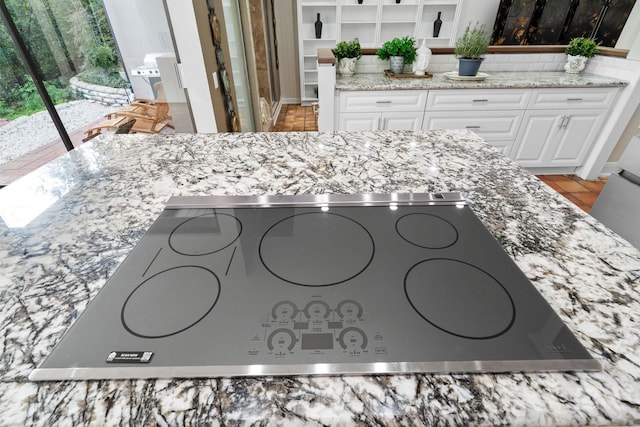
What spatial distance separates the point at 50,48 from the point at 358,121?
7.12 feet

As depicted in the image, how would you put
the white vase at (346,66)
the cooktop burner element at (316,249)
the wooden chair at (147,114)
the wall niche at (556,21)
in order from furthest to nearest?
the wall niche at (556,21) < the wooden chair at (147,114) < the white vase at (346,66) < the cooktop burner element at (316,249)

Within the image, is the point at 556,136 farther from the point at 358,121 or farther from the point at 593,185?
the point at 358,121

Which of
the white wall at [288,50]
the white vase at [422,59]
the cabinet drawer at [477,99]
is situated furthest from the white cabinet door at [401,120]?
the white wall at [288,50]

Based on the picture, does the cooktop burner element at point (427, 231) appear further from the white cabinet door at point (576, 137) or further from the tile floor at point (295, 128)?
the white cabinet door at point (576, 137)

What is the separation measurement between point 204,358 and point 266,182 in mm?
568

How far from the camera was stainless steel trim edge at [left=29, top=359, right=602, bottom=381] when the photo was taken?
1.36 feet

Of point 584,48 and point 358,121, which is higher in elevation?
point 584,48

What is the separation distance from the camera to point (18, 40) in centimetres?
166

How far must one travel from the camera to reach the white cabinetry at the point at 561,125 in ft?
8.35

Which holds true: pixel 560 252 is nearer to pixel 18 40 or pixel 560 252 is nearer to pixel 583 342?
pixel 583 342

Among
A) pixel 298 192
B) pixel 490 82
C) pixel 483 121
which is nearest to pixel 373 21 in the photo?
pixel 490 82

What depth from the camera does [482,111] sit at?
8.54 feet

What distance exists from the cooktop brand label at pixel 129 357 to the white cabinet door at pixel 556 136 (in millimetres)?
3165

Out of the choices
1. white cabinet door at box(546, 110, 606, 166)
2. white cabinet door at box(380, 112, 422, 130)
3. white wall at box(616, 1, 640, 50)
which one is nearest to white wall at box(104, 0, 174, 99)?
white cabinet door at box(380, 112, 422, 130)
